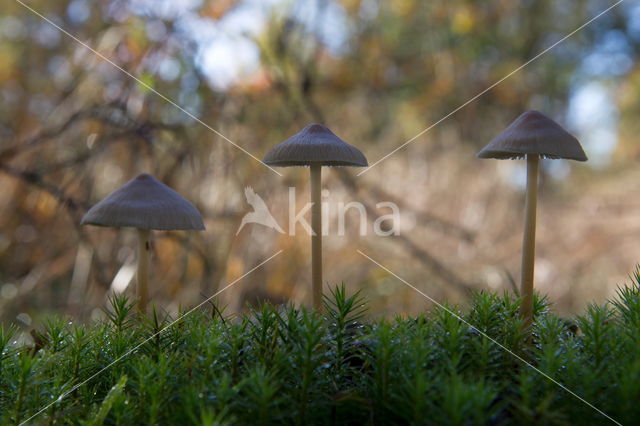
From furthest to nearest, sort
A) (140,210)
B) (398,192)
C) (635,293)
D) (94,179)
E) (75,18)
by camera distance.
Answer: (398,192) < (75,18) < (94,179) < (140,210) < (635,293)

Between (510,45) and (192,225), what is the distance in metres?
5.86

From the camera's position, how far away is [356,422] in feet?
3.41

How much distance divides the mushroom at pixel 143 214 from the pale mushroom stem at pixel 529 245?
3.20 feet

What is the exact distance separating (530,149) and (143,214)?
1.14 metres

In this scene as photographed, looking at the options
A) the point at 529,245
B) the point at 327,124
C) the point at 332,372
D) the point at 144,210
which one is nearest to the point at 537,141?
the point at 529,245

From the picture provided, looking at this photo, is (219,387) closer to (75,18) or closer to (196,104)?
(196,104)

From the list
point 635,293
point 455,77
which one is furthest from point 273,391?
point 455,77

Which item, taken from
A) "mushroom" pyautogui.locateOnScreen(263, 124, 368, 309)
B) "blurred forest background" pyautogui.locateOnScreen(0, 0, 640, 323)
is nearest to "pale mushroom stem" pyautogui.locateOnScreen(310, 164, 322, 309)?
"mushroom" pyautogui.locateOnScreen(263, 124, 368, 309)

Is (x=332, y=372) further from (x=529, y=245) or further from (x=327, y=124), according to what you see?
(x=327, y=124)

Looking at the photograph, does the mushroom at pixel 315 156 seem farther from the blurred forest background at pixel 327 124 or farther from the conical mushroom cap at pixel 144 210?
the blurred forest background at pixel 327 124

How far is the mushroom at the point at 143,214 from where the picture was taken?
1.52 meters

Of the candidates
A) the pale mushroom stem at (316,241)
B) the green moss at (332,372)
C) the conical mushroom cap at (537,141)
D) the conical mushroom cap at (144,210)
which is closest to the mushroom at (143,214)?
the conical mushroom cap at (144,210)

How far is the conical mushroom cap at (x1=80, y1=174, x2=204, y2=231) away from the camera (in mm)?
1518

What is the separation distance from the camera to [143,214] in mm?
1539
